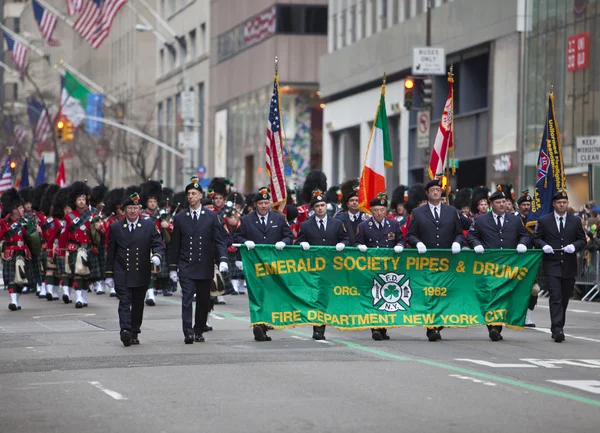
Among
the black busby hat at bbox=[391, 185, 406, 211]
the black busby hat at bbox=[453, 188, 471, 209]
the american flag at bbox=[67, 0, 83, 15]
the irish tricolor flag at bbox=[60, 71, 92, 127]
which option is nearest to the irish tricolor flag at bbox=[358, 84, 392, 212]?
the black busby hat at bbox=[453, 188, 471, 209]

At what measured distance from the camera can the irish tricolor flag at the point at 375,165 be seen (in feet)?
64.8

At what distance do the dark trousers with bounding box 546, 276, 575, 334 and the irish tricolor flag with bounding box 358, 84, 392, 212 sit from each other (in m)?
3.04

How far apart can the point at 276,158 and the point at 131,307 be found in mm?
4633

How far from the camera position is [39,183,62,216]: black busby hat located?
27.1m

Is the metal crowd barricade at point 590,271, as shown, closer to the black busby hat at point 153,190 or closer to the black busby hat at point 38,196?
the black busby hat at point 153,190

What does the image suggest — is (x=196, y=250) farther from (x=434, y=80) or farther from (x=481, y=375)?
(x=434, y=80)

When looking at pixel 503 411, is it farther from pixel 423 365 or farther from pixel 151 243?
pixel 151 243

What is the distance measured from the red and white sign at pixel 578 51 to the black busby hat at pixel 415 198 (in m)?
14.2

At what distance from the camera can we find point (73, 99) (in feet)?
204


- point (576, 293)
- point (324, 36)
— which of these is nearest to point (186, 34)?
point (324, 36)

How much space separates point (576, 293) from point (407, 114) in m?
23.7

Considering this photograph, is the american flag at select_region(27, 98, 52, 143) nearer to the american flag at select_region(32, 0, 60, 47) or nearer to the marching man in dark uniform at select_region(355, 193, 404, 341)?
the american flag at select_region(32, 0, 60, 47)

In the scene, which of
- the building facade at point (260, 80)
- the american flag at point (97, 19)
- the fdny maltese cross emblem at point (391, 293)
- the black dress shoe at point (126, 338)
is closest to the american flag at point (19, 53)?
the american flag at point (97, 19)

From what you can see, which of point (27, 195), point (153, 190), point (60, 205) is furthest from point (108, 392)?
point (27, 195)
